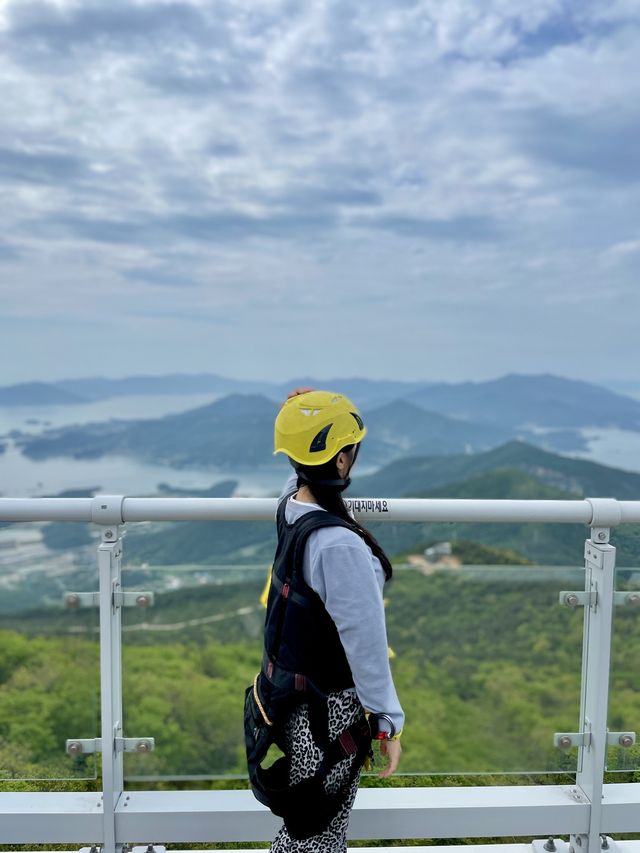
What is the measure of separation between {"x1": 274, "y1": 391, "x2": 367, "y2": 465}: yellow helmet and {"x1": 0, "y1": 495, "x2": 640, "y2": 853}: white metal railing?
500 mm

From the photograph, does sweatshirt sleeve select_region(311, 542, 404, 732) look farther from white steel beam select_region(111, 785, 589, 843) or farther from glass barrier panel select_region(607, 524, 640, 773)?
glass barrier panel select_region(607, 524, 640, 773)

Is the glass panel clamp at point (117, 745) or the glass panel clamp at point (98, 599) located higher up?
the glass panel clamp at point (98, 599)

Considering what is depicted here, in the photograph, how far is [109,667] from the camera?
2578mm

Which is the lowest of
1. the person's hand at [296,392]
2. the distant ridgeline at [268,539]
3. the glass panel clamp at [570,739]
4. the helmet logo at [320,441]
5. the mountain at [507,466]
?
the mountain at [507,466]

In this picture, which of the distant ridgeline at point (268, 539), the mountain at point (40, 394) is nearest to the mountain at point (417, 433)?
the mountain at point (40, 394)

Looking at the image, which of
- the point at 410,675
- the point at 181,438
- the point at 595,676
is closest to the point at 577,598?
the point at 595,676

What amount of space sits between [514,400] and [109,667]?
10070cm

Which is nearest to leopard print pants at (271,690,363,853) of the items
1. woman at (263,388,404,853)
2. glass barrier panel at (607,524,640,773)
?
woman at (263,388,404,853)

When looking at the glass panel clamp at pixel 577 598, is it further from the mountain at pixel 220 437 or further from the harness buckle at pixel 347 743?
the mountain at pixel 220 437

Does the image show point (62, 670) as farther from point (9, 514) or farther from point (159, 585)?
point (9, 514)

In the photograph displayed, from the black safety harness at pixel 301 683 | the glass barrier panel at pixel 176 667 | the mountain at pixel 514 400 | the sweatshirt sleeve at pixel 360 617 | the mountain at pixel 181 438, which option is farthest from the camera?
the mountain at pixel 514 400

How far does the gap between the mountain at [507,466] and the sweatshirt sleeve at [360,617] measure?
46.1 meters

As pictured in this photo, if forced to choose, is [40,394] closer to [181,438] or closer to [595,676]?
[181,438]

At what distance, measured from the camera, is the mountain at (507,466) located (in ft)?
169
